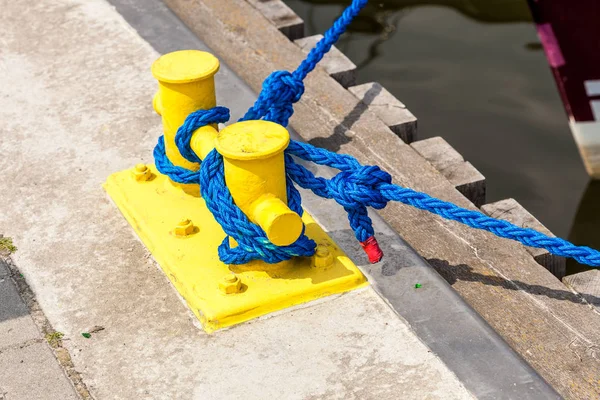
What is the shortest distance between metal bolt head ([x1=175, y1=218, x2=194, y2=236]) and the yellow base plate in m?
0.01

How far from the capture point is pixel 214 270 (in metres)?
2.54

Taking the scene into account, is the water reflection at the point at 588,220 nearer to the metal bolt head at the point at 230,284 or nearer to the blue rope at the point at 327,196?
the blue rope at the point at 327,196

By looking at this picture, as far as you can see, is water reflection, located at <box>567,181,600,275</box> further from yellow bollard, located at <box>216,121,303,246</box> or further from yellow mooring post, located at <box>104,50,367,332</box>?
yellow bollard, located at <box>216,121,303,246</box>

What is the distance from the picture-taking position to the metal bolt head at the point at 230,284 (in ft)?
8.00

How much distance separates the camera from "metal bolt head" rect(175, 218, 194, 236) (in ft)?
8.70

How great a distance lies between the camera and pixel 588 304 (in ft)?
8.51

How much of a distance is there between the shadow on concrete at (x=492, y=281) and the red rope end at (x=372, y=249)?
19 centimetres

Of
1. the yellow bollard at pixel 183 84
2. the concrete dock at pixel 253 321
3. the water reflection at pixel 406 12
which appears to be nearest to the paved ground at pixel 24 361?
the concrete dock at pixel 253 321

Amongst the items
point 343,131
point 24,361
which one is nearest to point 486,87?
point 343,131

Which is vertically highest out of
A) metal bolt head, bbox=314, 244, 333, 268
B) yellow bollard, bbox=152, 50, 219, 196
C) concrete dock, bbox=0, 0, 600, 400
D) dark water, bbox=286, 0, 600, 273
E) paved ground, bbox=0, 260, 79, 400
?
yellow bollard, bbox=152, 50, 219, 196

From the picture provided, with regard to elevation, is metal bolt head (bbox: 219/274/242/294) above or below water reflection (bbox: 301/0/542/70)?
above

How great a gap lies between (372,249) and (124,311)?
2.22ft

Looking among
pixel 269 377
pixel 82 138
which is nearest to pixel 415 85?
pixel 82 138

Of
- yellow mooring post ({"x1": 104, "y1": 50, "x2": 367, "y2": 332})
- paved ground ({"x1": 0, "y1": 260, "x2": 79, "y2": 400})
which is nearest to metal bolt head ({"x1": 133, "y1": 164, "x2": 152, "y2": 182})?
yellow mooring post ({"x1": 104, "y1": 50, "x2": 367, "y2": 332})
